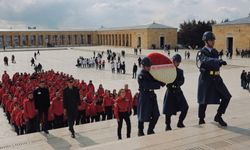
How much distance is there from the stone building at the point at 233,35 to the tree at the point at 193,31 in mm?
14857

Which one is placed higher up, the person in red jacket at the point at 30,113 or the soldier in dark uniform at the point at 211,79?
the soldier in dark uniform at the point at 211,79

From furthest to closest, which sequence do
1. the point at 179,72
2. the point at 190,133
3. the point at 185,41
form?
1. the point at 185,41
2. the point at 179,72
3. the point at 190,133

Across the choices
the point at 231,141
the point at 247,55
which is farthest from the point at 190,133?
the point at 247,55

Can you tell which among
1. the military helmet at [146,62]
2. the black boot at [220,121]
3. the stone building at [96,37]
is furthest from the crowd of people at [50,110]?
the stone building at [96,37]

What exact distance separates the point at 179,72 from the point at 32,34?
82.5m

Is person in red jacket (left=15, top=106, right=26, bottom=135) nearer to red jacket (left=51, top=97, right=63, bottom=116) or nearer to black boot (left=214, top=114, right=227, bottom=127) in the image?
→ red jacket (left=51, top=97, right=63, bottom=116)

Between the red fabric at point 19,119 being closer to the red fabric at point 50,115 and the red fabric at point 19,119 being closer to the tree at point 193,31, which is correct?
the red fabric at point 50,115

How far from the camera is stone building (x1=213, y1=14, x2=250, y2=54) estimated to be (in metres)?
46.2

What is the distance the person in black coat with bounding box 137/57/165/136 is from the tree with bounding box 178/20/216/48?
201 ft

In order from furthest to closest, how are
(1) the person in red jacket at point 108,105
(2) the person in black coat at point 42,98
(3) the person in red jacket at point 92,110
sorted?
1. (1) the person in red jacket at point 108,105
2. (3) the person in red jacket at point 92,110
3. (2) the person in black coat at point 42,98

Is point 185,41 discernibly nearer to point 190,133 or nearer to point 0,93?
point 0,93

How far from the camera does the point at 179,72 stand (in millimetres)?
6773

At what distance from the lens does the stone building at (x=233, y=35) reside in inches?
1819

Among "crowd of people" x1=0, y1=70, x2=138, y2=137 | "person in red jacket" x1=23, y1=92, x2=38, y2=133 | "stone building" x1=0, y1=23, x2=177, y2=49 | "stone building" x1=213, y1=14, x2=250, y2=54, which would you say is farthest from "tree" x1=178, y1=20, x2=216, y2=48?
"person in red jacket" x1=23, y1=92, x2=38, y2=133
